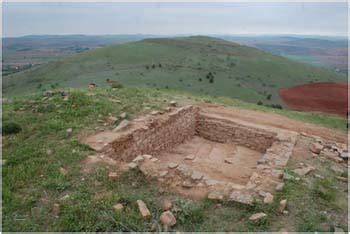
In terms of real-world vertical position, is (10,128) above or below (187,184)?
above

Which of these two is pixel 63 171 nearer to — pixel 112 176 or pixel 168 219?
pixel 112 176

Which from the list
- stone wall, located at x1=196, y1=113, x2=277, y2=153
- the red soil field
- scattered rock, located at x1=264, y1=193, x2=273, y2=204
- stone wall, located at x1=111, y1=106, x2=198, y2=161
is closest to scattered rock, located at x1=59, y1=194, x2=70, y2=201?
stone wall, located at x1=111, y1=106, x2=198, y2=161

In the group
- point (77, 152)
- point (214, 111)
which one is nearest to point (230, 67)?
point (214, 111)

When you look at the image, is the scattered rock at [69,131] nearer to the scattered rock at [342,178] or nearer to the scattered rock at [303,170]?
the scattered rock at [303,170]

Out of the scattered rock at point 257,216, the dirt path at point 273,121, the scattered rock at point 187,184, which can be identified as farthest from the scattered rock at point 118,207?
the dirt path at point 273,121

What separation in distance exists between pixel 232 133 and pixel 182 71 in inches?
1139

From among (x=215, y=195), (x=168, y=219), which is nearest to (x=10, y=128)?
(x=168, y=219)

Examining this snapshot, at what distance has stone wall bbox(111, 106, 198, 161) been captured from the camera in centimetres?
897

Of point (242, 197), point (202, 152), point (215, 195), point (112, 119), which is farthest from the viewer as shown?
point (202, 152)

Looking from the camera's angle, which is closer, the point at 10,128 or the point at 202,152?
the point at 10,128

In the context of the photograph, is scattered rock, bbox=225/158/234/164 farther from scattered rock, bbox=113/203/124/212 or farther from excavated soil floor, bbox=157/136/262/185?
scattered rock, bbox=113/203/124/212

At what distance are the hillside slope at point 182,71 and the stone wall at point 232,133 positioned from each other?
18.8 meters

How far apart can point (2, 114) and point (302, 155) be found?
8.35m

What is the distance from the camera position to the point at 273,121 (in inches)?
493
